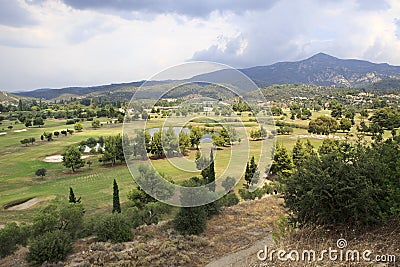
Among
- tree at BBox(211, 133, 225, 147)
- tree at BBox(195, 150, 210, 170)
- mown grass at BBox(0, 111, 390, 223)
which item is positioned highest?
tree at BBox(211, 133, 225, 147)

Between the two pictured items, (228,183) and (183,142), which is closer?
(183,142)

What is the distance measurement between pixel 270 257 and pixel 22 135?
248 feet

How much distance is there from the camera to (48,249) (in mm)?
14242

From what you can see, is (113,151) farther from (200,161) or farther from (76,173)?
(200,161)

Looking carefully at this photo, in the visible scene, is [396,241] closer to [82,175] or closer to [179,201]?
[179,201]

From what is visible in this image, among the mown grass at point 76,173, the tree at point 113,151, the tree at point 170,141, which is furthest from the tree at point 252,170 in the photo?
the tree at point 113,151

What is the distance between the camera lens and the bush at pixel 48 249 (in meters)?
14.2

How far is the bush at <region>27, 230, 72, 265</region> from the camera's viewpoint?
46.4 ft

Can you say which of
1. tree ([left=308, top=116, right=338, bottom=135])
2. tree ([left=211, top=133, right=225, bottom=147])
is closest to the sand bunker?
tree ([left=211, top=133, right=225, bottom=147])

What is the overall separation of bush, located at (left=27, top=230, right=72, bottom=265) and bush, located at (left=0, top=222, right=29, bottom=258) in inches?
71.1

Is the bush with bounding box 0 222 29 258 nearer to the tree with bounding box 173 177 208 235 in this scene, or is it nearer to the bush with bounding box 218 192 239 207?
the tree with bounding box 173 177 208 235

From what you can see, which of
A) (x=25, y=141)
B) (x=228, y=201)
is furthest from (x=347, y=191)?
(x=25, y=141)

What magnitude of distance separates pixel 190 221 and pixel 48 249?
700 centimetres

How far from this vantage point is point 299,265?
8797 millimetres
